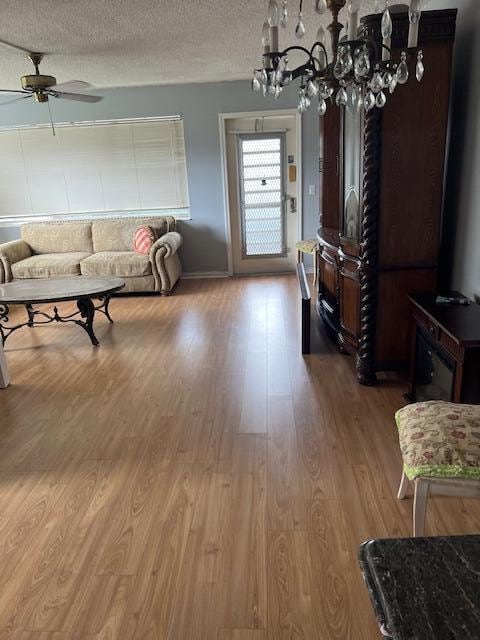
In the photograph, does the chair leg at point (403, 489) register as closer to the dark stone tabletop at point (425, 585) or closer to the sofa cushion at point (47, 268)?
the dark stone tabletop at point (425, 585)

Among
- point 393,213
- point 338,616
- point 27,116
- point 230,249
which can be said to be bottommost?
point 338,616

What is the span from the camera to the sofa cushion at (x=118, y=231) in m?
5.74

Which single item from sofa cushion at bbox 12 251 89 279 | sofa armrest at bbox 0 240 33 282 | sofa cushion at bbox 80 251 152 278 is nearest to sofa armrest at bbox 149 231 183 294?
sofa cushion at bbox 80 251 152 278

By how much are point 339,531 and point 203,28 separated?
3429 mm

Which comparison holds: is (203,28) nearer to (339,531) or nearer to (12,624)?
(339,531)

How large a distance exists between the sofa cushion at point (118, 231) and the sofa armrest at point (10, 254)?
2.98 ft

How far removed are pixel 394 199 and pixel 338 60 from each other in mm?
1095

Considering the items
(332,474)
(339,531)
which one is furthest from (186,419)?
(339,531)

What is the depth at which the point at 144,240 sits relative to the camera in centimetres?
545

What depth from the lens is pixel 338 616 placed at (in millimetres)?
1461

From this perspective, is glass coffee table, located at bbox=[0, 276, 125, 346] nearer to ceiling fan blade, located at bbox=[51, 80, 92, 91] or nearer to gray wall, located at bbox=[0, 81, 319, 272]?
ceiling fan blade, located at bbox=[51, 80, 92, 91]

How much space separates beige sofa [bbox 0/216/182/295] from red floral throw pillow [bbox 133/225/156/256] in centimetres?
9

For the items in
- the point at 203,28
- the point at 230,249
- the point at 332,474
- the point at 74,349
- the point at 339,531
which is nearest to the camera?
the point at 339,531

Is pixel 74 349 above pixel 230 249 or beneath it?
beneath
